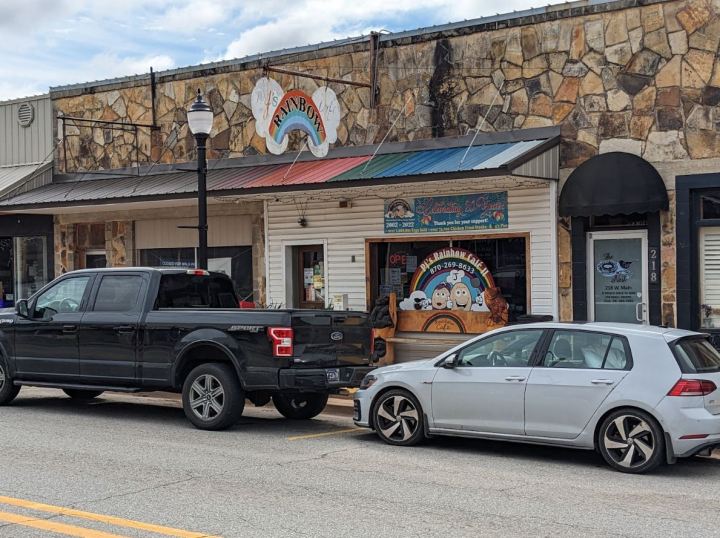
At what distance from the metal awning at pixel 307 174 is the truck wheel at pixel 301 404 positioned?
13.6 ft

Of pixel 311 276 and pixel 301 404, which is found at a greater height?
pixel 311 276

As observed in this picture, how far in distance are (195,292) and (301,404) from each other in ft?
6.62

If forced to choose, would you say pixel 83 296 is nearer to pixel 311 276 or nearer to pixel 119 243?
pixel 311 276

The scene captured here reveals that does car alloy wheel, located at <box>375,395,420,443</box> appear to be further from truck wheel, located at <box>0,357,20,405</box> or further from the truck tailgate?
truck wheel, located at <box>0,357,20,405</box>

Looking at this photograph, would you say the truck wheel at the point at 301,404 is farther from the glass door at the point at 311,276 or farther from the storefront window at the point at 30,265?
the storefront window at the point at 30,265

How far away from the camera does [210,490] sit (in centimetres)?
813

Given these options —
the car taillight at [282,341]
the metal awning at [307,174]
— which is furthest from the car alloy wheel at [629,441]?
the metal awning at [307,174]

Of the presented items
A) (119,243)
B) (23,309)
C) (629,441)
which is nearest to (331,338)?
(629,441)

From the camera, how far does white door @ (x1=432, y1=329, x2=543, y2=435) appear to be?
9758 mm

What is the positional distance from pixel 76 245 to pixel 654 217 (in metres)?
13.6

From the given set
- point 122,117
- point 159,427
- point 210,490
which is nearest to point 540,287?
point 159,427

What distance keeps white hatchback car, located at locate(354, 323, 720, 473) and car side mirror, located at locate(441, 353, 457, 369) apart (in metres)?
0.01

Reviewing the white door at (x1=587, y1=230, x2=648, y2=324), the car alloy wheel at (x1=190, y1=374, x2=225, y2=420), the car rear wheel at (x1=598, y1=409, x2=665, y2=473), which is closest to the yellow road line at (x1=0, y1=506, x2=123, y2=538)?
the car alloy wheel at (x1=190, y1=374, x2=225, y2=420)

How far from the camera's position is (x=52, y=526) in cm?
692
